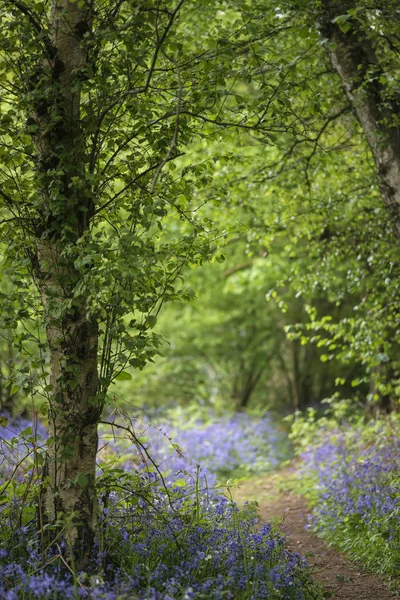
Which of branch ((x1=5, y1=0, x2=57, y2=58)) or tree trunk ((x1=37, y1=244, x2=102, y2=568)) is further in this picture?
tree trunk ((x1=37, y1=244, x2=102, y2=568))

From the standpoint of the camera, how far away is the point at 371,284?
691 cm

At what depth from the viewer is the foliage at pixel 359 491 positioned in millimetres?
5512

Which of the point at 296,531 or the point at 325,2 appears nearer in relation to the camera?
the point at 325,2

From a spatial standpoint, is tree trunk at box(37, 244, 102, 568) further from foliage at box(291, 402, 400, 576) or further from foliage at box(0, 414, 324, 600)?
foliage at box(291, 402, 400, 576)

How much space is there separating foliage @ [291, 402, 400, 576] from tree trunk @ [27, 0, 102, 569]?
2624 mm

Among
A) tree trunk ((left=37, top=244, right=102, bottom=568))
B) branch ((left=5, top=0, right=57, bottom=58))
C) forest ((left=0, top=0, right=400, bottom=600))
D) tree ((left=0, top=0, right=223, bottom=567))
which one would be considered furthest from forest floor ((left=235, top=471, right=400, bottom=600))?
branch ((left=5, top=0, right=57, bottom=58))

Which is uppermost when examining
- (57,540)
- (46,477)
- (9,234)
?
(9,234)

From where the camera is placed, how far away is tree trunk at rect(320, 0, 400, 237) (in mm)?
5895

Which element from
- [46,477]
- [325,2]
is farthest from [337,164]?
[46,477]

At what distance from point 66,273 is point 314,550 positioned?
3.80 meters

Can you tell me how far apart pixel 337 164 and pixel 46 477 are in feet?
16.4

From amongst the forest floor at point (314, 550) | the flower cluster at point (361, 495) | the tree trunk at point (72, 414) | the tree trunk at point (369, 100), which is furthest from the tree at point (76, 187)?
the flower cluster at point (361, 495)

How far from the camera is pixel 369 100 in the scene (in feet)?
20.0

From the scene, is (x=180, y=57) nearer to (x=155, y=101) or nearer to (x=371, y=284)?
(x=155, y=101)
